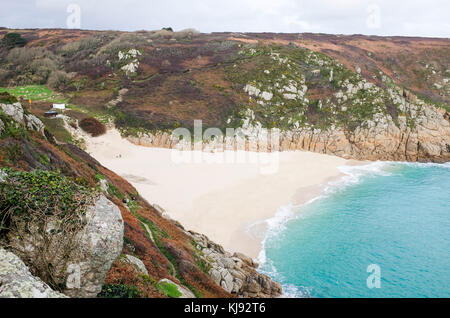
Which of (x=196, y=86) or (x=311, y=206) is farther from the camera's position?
(x=196, y=86)

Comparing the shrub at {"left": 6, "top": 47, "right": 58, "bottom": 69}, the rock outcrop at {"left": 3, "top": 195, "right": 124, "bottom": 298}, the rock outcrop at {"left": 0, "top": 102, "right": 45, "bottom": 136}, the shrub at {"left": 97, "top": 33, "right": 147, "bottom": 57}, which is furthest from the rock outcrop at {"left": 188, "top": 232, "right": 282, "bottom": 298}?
the shrub at {"left": 6, "top": 47, "right": 58, "bottom": 69}

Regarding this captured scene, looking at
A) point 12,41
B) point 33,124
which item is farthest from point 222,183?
point 12,41

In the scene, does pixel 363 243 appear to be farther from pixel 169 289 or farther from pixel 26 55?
pixel 26 55

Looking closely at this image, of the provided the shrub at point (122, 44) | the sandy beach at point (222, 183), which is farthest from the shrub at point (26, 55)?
the sandy beach at point (222, 183)

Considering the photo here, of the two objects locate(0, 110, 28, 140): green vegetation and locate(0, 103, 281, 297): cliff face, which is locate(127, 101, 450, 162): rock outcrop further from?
locate(0, 103, 281, 297): cliff face

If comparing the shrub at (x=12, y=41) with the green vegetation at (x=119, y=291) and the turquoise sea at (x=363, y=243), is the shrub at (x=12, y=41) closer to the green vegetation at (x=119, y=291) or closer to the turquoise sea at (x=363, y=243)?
the turquoise sea at (x=363, y=243)

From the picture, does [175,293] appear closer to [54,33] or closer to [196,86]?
[196,86]
